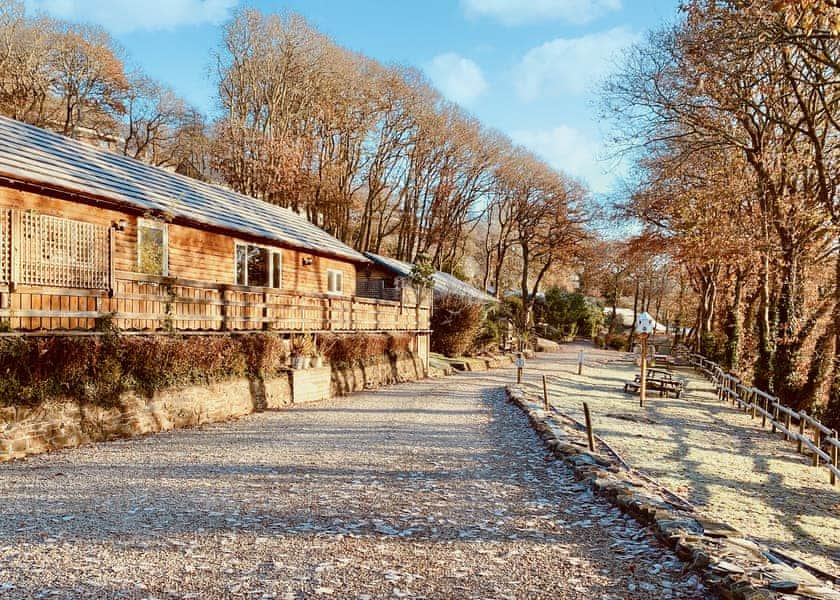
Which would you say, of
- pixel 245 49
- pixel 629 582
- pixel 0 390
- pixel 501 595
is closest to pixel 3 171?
pixel 0 390

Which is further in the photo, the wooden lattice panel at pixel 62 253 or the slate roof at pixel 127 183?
the slate roof at pixel 127 183

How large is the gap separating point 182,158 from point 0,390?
30438 mm

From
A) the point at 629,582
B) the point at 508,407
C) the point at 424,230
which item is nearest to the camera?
the point at 629,582

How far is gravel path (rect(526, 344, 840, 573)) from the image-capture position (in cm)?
755

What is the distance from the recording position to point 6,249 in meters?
8.81

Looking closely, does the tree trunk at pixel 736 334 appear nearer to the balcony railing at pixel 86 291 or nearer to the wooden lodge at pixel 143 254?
the wooden lodge at pixel 143 254

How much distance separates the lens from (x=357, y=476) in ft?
24.1

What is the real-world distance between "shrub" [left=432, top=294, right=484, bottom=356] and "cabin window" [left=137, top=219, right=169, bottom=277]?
1585 cm

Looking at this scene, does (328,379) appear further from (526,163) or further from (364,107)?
(526,163)

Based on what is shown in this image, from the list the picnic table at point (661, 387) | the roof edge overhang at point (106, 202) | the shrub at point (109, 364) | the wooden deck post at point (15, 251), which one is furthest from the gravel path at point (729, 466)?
the wooden deck post at point (15, 251)

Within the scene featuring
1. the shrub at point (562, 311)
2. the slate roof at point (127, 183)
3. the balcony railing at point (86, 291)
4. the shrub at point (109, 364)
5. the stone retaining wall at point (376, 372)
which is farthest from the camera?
the shrub at point (562, 311)

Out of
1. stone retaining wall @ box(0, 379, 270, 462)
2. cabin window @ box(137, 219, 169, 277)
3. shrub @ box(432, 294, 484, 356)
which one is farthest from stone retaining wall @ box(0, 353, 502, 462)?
shrub @ box(432, 294, 484, 356)

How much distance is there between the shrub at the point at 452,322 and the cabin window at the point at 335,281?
684 centimetres

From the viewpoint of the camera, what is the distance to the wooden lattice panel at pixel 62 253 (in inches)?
362
